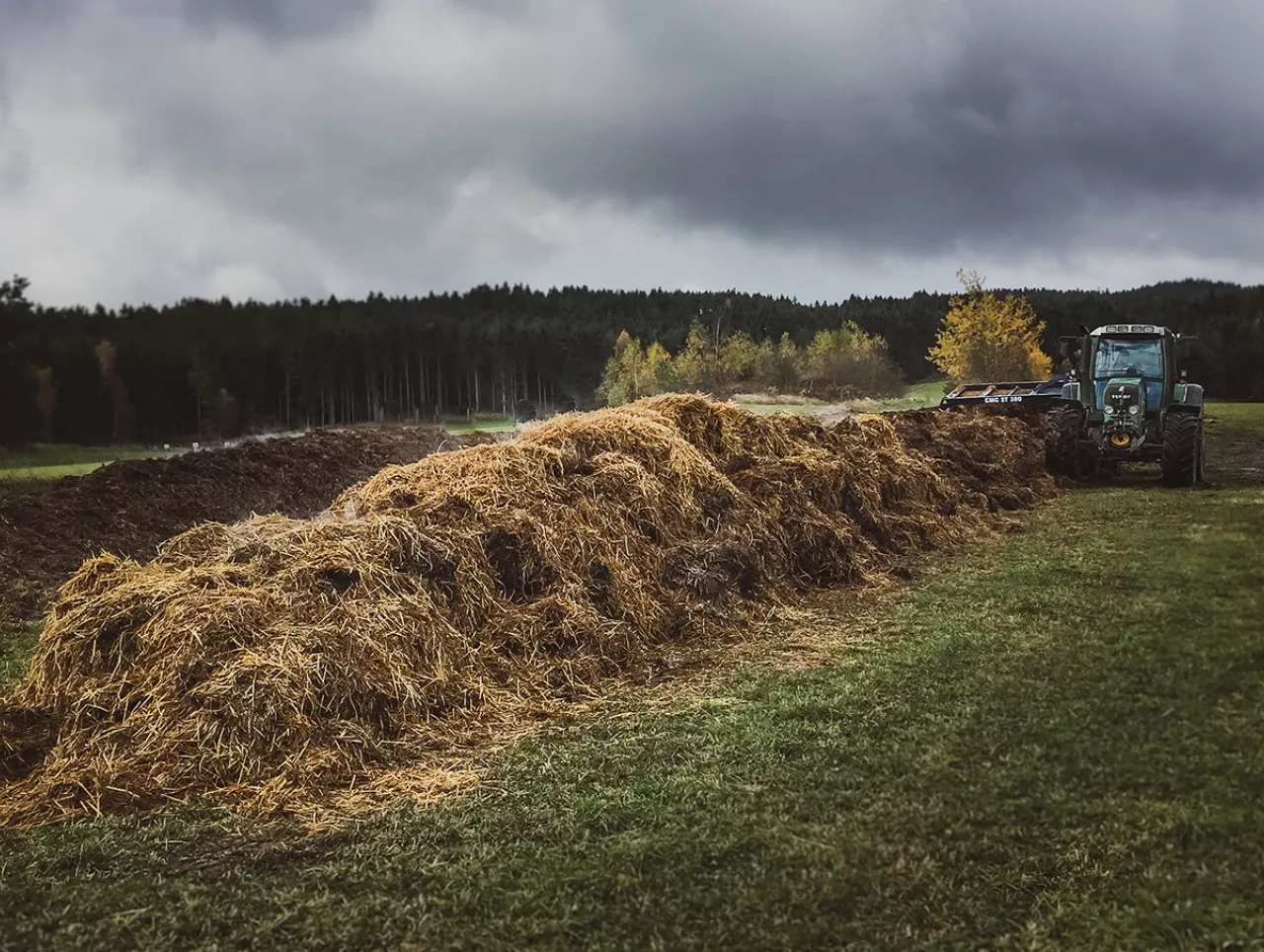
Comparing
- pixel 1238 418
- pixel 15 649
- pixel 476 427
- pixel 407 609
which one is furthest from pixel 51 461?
pixel 1238 418

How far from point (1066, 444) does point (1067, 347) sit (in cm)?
158

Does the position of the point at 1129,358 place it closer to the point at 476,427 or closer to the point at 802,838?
the point at 802,838

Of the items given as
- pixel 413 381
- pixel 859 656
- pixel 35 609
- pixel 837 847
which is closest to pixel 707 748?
pixel 837 847

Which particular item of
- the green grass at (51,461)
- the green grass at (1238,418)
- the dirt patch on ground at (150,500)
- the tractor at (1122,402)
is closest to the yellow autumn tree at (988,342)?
the green grass at (1238,418)

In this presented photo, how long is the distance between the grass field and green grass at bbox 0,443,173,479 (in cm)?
1537

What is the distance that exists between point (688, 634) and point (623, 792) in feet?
8.21

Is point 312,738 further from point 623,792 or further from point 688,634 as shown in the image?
point 688,634

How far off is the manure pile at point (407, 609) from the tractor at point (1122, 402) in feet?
20.1

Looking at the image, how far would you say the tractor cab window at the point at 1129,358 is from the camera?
45.9 feet

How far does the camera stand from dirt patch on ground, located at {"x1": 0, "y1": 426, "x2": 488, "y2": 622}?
32.3 feet

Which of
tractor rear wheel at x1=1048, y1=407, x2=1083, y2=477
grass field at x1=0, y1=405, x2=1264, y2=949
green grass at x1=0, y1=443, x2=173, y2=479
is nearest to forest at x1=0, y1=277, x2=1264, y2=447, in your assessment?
green grass at x1=0, y1=443, x2=173, y2=479

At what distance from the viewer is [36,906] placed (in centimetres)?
297

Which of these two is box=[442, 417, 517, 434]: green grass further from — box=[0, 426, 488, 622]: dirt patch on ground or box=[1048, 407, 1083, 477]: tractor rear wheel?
box=[1048, 407, 1083, 477]: tractor rear wheel

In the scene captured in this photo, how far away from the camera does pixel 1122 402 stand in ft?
43.0
